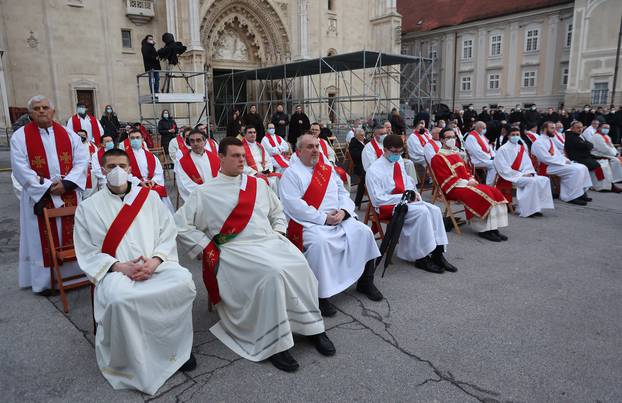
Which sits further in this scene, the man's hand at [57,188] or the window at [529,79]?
the window at [529,79]

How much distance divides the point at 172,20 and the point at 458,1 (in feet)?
86.5

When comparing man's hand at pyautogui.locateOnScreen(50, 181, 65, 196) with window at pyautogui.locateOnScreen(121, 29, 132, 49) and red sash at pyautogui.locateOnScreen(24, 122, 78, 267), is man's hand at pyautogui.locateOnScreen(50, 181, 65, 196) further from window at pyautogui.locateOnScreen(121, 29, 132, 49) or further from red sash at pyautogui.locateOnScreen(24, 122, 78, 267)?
window at pyautogui.locateOnScreen(121, 29, 132, 49)

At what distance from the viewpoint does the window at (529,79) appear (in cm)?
3104

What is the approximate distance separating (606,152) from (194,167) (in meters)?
9.46

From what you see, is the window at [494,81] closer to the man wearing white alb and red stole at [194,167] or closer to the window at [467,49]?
the window at [467,49]

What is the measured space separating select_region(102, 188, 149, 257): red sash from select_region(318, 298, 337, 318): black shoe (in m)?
1.76

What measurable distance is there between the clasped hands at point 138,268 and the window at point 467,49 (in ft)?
117

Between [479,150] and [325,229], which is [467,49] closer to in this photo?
[479,150]

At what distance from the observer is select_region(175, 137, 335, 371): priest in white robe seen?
3.14 meters

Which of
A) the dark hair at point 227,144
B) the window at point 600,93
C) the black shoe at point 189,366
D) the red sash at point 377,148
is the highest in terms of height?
the window at point 600,93

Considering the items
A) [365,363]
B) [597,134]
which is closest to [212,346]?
[365,363]

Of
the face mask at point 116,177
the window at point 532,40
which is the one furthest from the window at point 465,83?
the face mask at point 116,177

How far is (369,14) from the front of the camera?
84.5ft

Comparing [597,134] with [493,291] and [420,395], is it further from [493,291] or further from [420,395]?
Result: [420,395]
